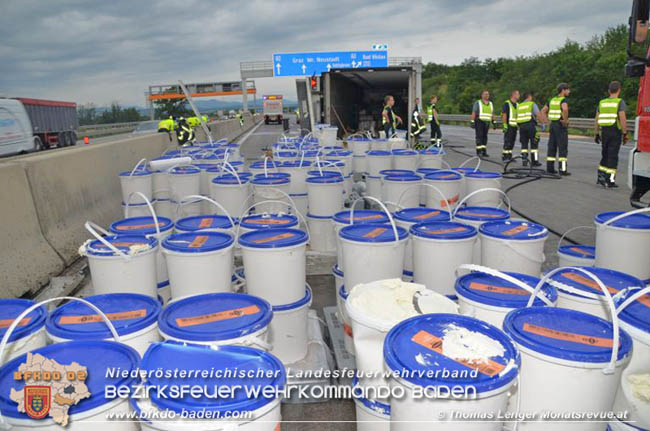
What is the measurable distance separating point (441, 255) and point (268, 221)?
5.33 ft

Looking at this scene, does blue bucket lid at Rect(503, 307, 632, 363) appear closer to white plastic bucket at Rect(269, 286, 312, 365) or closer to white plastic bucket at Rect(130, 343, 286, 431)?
white plastic bucket at Rect(130, 343, 286, 431)

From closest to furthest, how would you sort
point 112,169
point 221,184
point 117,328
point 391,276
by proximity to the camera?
point 117,328, point 391,276, point 221,184, point 112,169

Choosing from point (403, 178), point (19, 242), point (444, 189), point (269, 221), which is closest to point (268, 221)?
point (269, 221)

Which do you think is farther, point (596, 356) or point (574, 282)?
point (574, 282)

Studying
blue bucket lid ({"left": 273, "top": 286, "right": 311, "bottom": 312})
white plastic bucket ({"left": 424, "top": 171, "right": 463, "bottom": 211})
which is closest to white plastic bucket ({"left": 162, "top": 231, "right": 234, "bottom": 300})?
blue bucket lid ({"left": 273, "top": 286, "right": 311, "bottom": 312})

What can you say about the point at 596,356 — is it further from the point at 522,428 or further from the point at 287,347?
the point at 287,347

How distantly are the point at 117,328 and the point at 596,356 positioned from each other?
83.2 inches

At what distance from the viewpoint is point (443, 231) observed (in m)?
3.39

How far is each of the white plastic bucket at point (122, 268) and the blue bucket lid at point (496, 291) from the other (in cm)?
208

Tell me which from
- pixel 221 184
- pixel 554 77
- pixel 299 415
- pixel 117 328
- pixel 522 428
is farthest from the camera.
Answer: pixel 554 77

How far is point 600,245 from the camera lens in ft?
11.1

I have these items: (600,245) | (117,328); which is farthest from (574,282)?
(117,328)

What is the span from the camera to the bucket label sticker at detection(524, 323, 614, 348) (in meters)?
1.89

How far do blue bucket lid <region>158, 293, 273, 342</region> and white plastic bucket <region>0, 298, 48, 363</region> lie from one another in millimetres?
642
